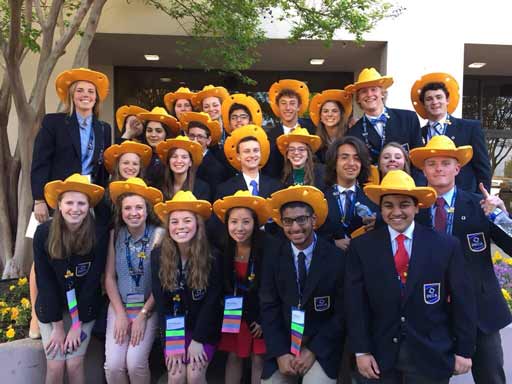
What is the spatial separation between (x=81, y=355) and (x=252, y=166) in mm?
1903

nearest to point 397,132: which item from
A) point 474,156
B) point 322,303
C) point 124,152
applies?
point 474,156

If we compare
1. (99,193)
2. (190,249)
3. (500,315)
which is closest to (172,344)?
(190,249)

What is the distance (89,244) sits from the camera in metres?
3.46

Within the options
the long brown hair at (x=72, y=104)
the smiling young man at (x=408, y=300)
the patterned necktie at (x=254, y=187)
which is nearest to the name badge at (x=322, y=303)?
the smiling young man at (x=408, y=300)

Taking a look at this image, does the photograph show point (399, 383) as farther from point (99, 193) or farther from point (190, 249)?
point (99, 193)

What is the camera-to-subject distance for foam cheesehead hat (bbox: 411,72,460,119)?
4031 mm

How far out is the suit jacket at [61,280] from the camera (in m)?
3.41

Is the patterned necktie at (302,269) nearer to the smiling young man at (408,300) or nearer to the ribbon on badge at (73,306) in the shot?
the smiling young man at (408,300)

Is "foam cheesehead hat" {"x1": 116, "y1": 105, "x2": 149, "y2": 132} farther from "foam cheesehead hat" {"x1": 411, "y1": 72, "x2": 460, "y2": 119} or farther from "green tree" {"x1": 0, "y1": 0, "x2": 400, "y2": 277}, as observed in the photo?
"foam cheesehead hat" {"x1": 411, "y1": 72, "x2": 460, "y2": 119}

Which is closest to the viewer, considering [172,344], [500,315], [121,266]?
[500,315]

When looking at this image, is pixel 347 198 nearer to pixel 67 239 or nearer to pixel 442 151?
pixel 442 151

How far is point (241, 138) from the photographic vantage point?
4043mm

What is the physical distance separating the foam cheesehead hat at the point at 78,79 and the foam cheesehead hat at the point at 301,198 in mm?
1986

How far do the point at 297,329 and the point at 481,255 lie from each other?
47.8 inches
